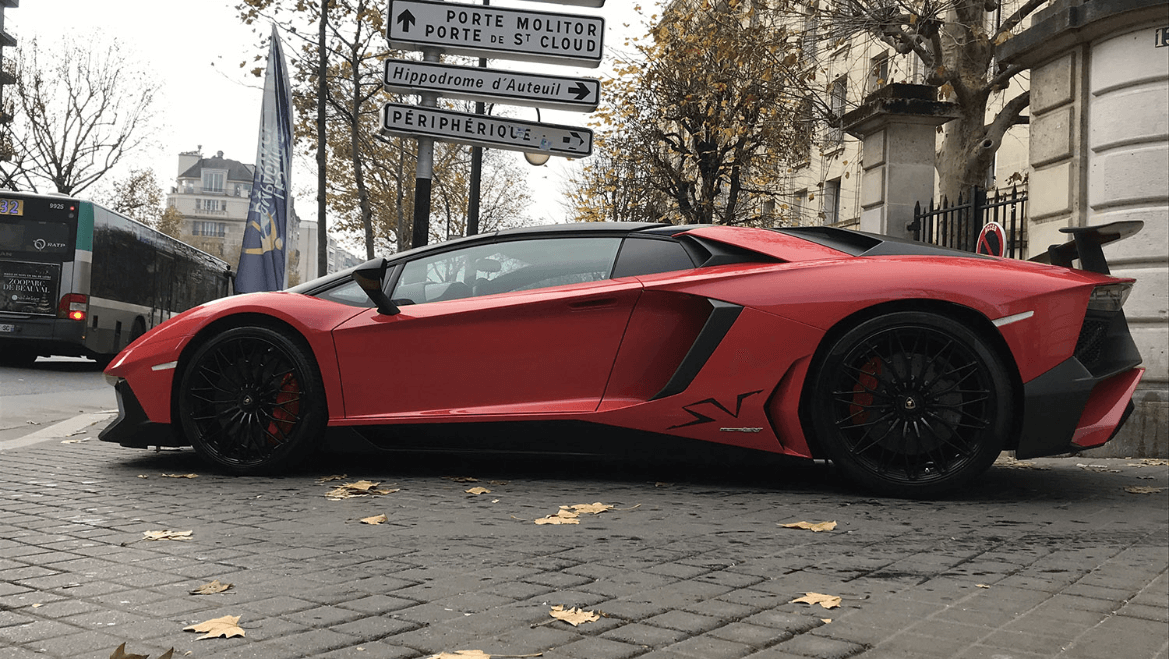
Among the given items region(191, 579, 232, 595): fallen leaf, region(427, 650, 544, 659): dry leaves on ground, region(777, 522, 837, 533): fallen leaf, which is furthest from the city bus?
Result: region(427, 650, 544, 659): dry leaves on ground

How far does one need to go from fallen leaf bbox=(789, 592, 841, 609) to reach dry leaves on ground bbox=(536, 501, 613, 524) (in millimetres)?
1265

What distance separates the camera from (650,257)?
15.9ft

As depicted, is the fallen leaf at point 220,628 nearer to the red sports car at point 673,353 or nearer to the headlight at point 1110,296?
the red sports car at point 673,353

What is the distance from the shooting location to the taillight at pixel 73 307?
17.9m

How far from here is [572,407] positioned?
4676 millimetres

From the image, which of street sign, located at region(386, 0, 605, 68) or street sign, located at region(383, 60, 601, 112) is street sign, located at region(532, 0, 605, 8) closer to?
street sign, located at region(386, 0, 605, 68)

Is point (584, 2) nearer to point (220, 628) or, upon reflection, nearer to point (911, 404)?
point (911, 404)

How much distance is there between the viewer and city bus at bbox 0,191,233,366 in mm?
17734

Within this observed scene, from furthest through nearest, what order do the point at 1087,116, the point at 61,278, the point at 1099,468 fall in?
the point at 61,278 < the point at 1087,116 < the point at 1099,468

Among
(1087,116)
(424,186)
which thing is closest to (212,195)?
(424,186)

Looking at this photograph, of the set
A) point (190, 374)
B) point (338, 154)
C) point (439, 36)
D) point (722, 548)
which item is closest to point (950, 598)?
point (722, 548)

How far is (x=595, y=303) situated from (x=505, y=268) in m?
0.56

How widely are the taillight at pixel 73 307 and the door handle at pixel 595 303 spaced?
1562 cm

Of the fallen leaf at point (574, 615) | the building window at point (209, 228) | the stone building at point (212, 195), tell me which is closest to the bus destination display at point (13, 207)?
the fallen leaf at point (574, 615)
